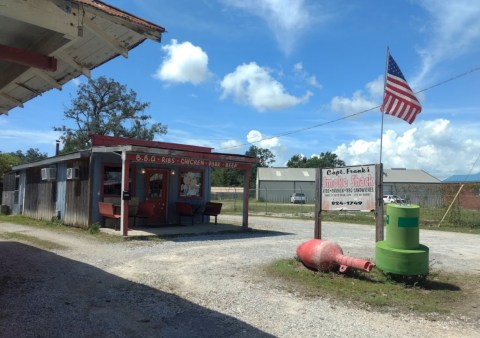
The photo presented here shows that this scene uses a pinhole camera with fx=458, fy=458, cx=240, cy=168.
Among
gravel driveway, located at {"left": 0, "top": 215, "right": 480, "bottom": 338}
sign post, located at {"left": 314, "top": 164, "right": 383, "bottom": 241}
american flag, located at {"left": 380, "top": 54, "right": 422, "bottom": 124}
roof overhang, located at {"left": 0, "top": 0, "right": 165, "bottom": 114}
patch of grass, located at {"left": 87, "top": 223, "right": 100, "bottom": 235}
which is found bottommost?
gravel driveway, located at {"left": 0, "top": 215, "right": 480, "bottom": 338}

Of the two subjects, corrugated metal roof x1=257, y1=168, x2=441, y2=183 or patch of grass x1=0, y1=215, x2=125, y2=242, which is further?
corrugated metal roof x1=257, y1=168, x2=441, y2=183

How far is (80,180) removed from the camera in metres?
17.0

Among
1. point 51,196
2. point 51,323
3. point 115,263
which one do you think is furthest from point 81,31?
point 51,196

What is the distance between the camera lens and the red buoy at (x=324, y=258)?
8.32 meters

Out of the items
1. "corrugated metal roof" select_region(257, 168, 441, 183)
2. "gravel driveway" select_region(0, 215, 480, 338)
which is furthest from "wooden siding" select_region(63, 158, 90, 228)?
"corrugated metal roof" select_region(257, 168, 441, 183)

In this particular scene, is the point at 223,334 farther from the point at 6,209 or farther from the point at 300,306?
the point at 6,209

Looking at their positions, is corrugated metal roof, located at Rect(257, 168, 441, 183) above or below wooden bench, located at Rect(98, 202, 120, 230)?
above

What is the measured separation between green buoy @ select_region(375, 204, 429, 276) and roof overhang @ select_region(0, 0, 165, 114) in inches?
210

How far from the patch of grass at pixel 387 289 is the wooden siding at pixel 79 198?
9.42m

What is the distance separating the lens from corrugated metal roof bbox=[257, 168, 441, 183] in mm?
70500

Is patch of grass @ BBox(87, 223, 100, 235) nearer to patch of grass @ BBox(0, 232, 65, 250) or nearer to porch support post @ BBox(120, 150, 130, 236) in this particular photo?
porch support post @ BBox(120, 150, 130, 236)

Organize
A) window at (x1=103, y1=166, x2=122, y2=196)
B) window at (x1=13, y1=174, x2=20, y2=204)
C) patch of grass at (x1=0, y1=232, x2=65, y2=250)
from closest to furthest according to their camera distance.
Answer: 1. patch of grass at (x1=0, y1=232, x2=65, y2=250)
2. window at (x1=103, y1=166, x2=122, y2=196)
3. window at (x1=13, y1=174, x2=20, y2=204)

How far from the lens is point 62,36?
4.60m

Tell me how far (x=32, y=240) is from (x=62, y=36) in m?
9.97
